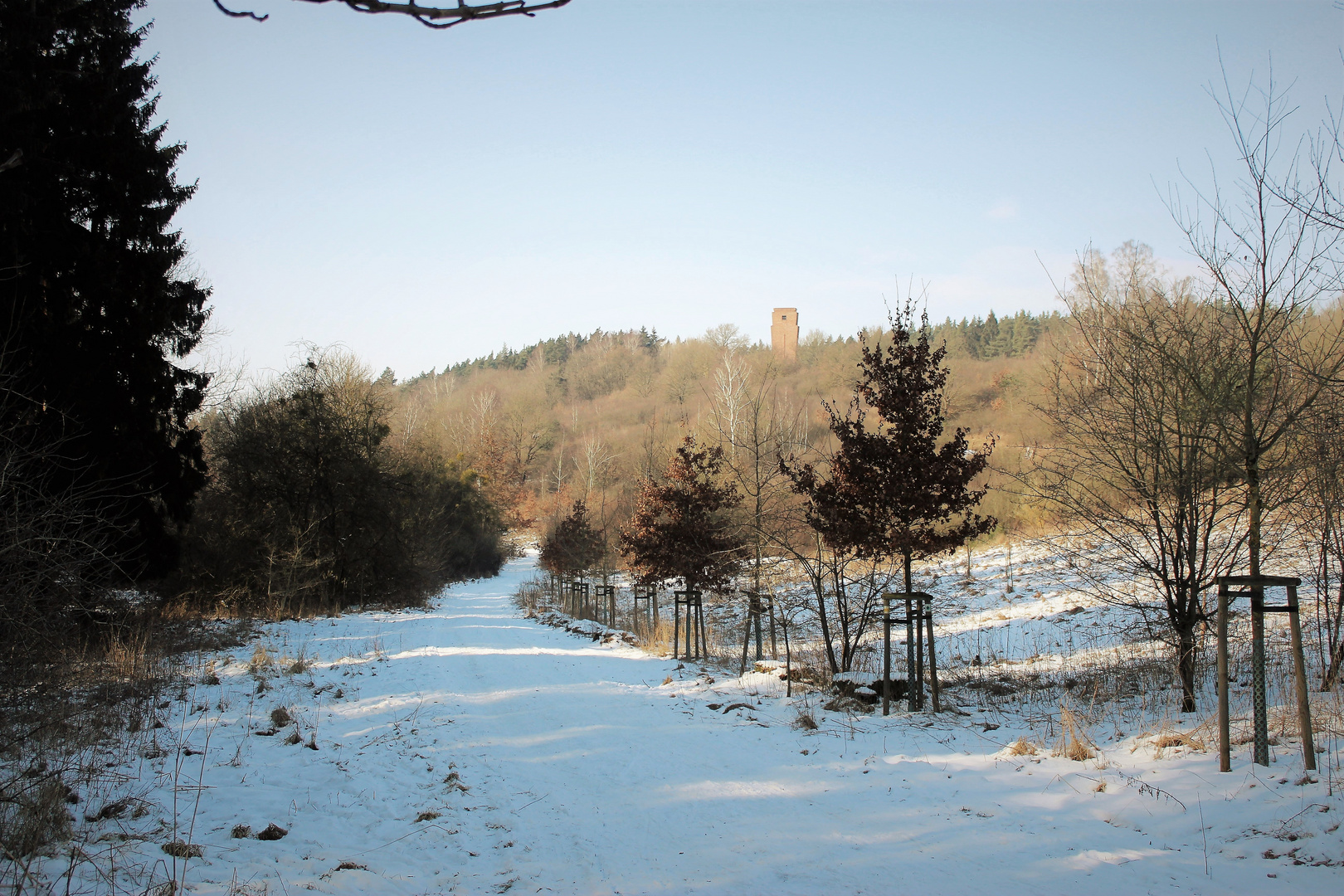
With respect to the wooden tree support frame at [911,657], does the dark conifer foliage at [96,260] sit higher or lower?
higher

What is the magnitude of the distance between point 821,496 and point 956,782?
4.34 metres

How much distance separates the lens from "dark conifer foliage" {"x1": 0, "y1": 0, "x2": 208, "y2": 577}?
10.6 meters

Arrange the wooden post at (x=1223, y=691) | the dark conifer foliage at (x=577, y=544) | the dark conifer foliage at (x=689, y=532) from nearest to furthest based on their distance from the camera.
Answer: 1. the wooden post at (x=1223, y=691)
2. the dark conifer foliage at (x=689, y=532)
3. the dark conifer foliage at (x=577, y=544)

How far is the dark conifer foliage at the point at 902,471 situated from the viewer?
8.97 meters

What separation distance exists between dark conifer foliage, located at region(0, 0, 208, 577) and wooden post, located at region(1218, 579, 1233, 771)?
13391mm

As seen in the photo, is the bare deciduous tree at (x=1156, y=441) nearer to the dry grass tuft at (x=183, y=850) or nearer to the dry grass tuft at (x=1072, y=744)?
the dry grass tuft at (x=1072, y=744)

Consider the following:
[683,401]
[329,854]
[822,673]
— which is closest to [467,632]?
[822,673]

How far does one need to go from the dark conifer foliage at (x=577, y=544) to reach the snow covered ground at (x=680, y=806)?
1981 centimetres

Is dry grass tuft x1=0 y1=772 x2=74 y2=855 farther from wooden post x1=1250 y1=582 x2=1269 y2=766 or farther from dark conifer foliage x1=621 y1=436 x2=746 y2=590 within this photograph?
dark conifer foliage x1=621 y1=436 x2=746 y2=590

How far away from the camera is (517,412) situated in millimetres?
74250

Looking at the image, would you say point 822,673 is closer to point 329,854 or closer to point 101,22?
point 329,854

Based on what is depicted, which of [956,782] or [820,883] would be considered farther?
[956,782]

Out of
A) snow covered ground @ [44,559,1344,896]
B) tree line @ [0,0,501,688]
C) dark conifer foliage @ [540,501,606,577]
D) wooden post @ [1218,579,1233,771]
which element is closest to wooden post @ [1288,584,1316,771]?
snow covered ground @ [44,559,1344,896]

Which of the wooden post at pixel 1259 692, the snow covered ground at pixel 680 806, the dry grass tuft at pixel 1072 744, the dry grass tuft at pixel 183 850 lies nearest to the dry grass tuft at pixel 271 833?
the snow covered ground at pixel 680 806
